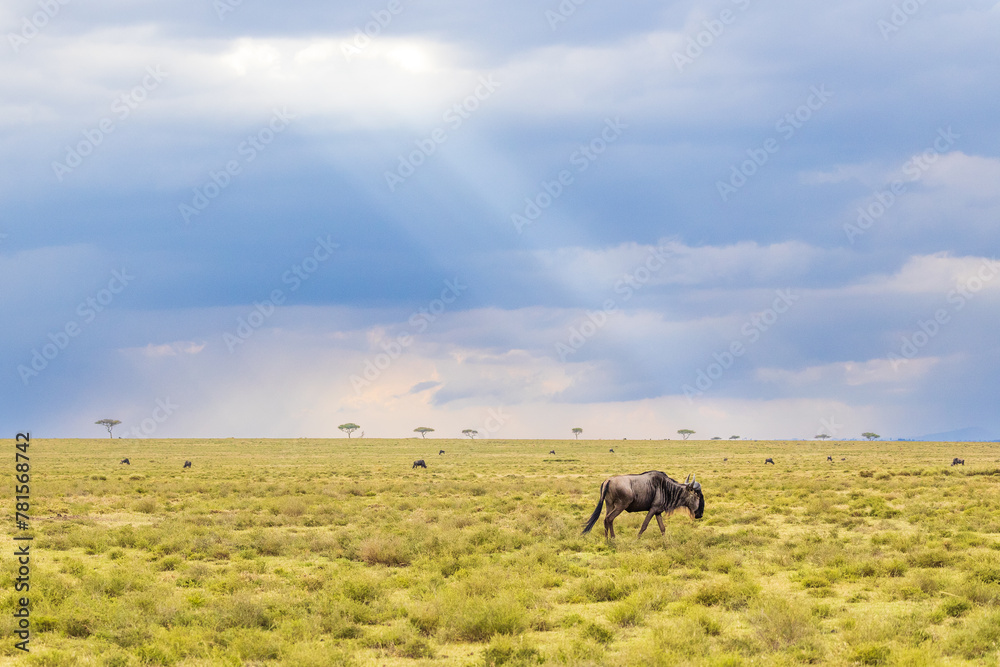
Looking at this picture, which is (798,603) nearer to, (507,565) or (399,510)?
(507,565)

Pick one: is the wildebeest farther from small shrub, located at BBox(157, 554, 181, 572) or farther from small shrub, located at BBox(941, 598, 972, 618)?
small shrub, located at BBox(157, 554, 181, 572)

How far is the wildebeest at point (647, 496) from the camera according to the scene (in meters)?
21.5

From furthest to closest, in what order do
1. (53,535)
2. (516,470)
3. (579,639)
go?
(516,470) < (53,535) < (579,639)

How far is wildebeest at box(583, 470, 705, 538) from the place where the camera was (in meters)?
21.5

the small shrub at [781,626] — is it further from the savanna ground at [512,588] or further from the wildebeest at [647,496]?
the wildebeest at [647,496]

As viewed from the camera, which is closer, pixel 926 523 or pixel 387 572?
pixel 387 572

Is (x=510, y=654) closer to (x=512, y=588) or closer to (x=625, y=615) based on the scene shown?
(x=625, y=615)

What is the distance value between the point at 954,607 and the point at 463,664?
8353 millimetres

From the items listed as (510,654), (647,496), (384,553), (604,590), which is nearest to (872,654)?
(510,654)

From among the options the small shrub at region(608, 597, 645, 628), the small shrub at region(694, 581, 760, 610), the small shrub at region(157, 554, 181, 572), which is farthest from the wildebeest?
the small shrub at region(157, 554, 181, 572)

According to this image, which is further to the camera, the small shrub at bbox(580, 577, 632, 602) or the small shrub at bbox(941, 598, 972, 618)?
the small shrub at bbox(580, 577, 632, 602)

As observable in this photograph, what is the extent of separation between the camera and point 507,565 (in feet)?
60.6

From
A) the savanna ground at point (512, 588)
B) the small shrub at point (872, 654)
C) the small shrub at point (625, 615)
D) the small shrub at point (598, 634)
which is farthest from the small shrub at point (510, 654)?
the small shrub at point (872, 654)

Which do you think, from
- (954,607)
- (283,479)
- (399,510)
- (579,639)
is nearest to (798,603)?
(954,607)
